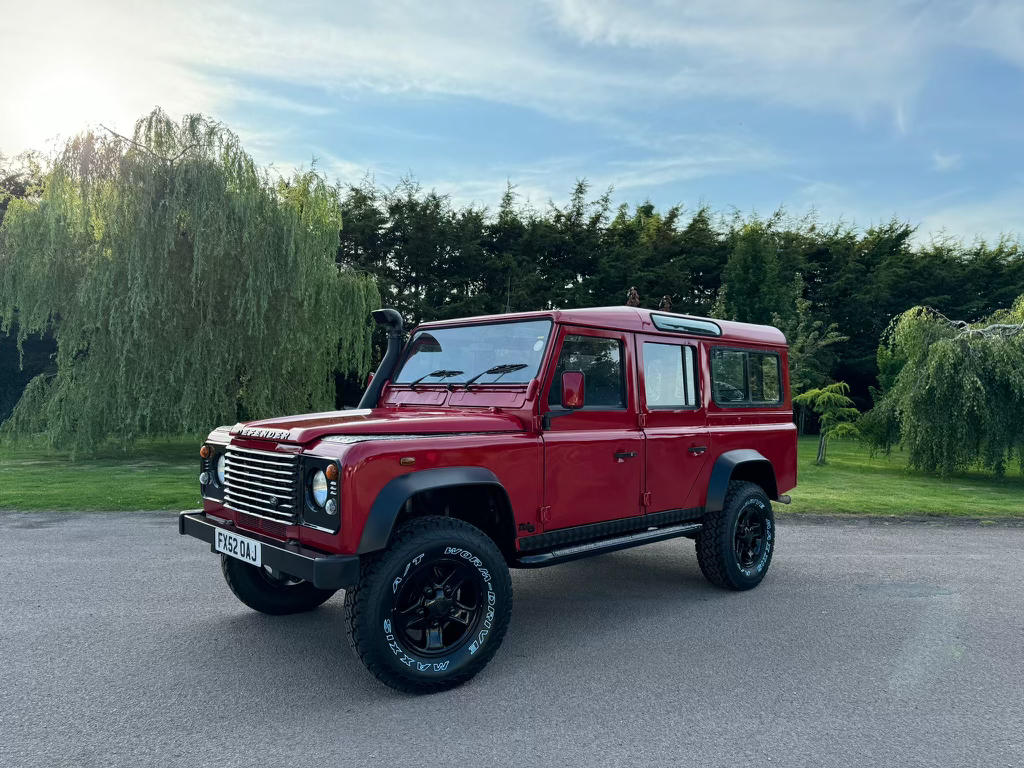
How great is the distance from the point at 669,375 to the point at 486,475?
83.6 inches

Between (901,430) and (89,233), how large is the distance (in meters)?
18.7

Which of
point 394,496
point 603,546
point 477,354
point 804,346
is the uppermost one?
point 804,346

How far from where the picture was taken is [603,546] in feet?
15.4

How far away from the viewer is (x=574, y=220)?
115 ft

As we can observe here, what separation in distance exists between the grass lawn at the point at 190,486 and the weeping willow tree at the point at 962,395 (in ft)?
2.23

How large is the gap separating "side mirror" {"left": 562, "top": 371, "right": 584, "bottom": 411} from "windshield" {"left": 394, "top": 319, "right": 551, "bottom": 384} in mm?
362

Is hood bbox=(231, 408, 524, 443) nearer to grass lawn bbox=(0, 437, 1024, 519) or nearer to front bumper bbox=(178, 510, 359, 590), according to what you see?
front bumper bbox=(178, 510, 359, 590)

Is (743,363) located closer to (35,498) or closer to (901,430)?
(35,498)

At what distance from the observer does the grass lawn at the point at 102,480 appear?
977cm

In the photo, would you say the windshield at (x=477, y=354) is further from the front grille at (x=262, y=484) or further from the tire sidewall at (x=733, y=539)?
the tire sidewall at (x=733, y=539)

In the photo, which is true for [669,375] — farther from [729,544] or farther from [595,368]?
[729,544]

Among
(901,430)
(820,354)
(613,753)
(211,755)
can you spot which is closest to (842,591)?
(613,753)

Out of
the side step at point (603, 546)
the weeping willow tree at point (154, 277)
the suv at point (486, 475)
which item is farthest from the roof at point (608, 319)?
the weeping willow tree at point (154, 277)

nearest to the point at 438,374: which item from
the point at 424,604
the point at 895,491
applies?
the point at 424,604
